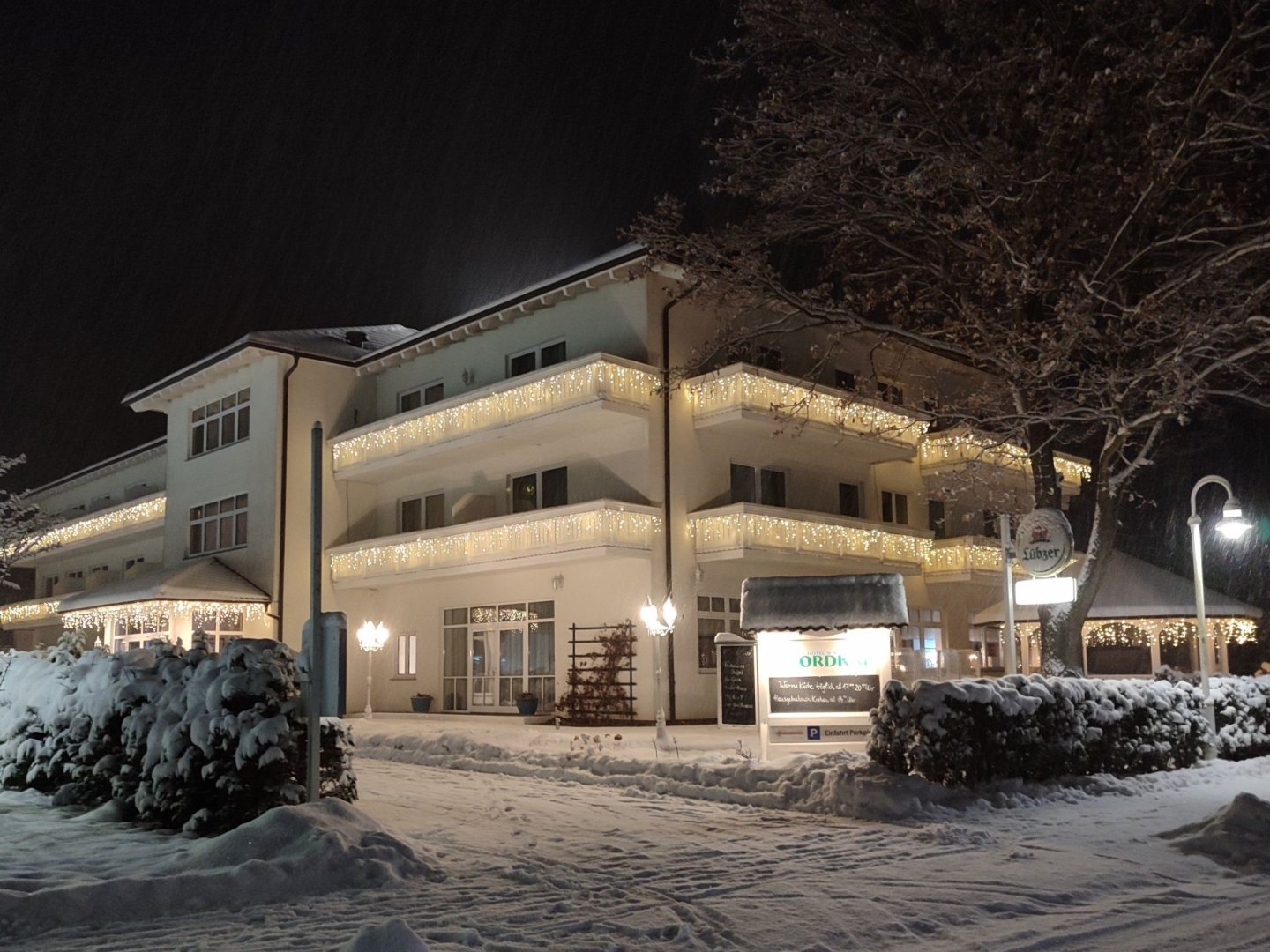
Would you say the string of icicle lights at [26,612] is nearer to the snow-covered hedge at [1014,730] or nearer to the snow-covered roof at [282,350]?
the snow-covered roof at [282,350]

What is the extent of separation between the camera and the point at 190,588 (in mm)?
29453

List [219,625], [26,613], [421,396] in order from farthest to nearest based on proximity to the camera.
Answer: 1. [26,613]
2. [421,396]
3. [219,625]

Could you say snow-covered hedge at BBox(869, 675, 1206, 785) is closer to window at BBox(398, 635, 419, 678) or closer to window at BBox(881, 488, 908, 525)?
window at BBox(881, 488, 908, 525)

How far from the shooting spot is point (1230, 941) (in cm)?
693

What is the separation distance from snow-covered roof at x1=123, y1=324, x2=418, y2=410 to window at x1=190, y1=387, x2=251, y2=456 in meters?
0.81

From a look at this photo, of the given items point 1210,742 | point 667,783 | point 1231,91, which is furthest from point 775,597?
point 1231,91

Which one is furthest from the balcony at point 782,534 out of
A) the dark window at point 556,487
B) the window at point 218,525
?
the window at point 218,525

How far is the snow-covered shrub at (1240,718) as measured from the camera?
16734mm

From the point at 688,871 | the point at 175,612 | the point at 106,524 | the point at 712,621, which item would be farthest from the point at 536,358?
the point at 106,524

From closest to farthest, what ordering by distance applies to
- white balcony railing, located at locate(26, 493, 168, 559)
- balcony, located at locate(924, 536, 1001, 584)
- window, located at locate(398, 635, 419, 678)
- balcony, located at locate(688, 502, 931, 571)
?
balcony, located at locate(688, 502, 931, 571) < balcony, located at locate(924, 536, 1001, 584) < window, located at locate(398, 635, 419, 678) < white balcony railing, located at locate(26, 493, 168, 559)

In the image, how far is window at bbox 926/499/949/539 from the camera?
3225cm

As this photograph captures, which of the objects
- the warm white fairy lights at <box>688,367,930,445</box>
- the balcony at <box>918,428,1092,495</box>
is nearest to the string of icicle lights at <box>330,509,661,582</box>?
the warm white fairy lights at <box>688,367,930,445</box>

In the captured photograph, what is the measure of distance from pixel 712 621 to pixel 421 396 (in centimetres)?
1083

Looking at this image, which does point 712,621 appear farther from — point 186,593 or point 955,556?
point 186,593
